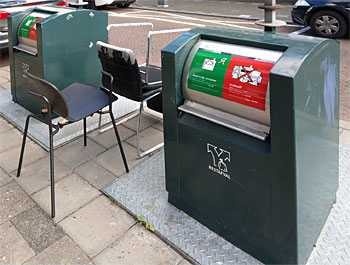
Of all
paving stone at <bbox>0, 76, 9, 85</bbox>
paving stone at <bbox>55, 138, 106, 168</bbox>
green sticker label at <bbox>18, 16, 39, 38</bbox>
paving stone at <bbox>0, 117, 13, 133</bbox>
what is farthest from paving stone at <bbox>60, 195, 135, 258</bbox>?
paving stone at <bbox>0, 76, 9, 85</bbox>

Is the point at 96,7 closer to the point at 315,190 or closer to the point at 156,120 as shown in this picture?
the point at 156,120

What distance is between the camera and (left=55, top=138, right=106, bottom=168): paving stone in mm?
3393

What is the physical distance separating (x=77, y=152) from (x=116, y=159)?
0.45 meters

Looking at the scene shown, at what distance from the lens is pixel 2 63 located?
6840 mm

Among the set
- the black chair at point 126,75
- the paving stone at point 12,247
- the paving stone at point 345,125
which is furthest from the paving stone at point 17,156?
the paving stone at point 345,125

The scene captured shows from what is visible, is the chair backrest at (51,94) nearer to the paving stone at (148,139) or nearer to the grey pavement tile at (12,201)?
the grey pavement tile at (12,201)

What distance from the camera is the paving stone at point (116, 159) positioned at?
3.23m

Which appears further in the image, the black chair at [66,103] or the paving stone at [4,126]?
the paving stone at [4,126]

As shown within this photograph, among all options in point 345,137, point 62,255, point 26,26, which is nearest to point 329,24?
point 345,137

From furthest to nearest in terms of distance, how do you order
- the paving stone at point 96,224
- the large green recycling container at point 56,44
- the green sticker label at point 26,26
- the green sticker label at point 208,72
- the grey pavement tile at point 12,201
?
the green sticker label at point 26,26 → the large green recycling container at point 56,44 → the grey pavement tile at point 12,201 → the paving stone at point 96,224 → the green sticker label at point 208,72

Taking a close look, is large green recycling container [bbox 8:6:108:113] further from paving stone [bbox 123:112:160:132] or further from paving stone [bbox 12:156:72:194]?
paving stone [bbox 12:156:72:194]

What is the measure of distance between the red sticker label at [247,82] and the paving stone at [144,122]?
7.09ft

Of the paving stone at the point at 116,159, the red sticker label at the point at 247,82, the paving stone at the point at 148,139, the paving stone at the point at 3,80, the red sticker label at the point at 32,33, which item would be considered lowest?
the paving stone at the point at 116,159

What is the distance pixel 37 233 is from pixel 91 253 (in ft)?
1.58
